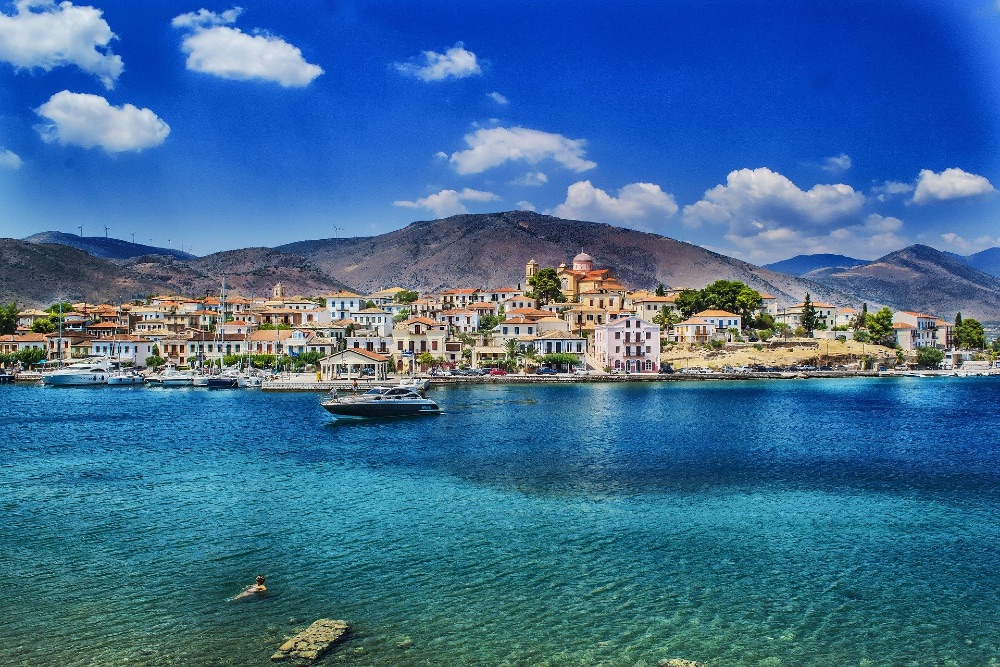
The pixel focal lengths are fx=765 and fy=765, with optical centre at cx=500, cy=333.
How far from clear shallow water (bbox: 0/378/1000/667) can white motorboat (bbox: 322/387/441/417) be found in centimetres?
677

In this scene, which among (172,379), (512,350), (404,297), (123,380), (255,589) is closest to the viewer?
(255,589)

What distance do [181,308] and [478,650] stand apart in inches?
3962

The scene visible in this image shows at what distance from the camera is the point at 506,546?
58.5ft

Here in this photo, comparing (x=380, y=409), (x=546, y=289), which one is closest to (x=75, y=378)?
(x=380, y=409)

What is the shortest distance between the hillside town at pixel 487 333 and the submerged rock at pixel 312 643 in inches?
2264

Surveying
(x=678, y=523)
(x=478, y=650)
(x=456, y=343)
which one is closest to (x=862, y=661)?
(x=478, y=650)

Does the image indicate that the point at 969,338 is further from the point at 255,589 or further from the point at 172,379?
the point at 255,589

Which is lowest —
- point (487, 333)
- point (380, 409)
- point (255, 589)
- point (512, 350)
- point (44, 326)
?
point (255, 589)

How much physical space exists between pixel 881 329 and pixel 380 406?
7495cm

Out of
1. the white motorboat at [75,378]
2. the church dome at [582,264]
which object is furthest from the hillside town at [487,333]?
the white motorboat at [75,378]

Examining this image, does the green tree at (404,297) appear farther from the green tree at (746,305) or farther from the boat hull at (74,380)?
the green tree at (746,305)

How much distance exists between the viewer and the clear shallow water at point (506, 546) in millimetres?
12844

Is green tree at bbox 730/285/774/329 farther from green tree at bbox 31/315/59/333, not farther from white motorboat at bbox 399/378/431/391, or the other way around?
green tree at bbox 31/315/59/333

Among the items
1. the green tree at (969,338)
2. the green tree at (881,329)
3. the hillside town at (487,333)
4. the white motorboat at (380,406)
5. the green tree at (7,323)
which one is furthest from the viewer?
the green tree at (969,338)
